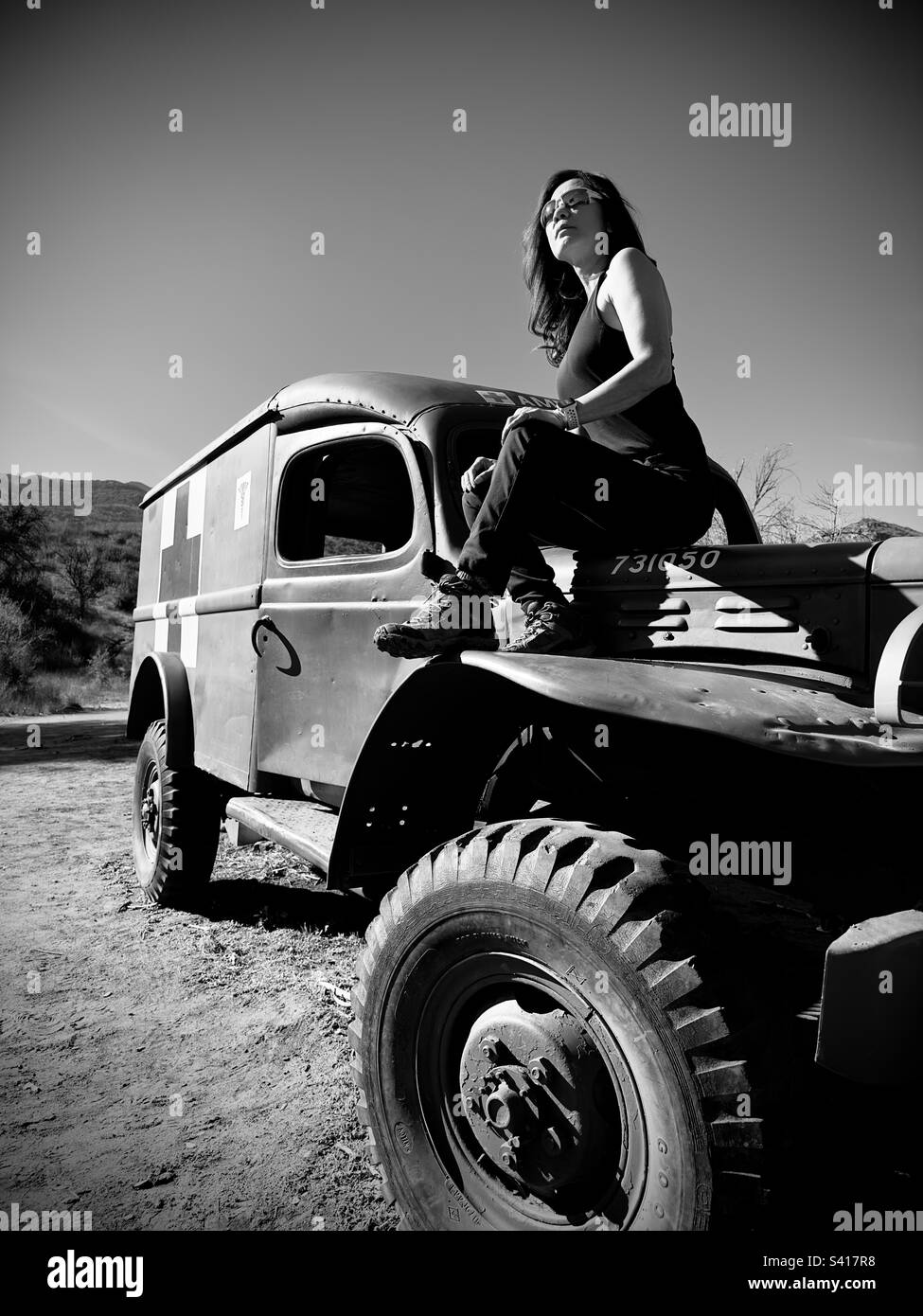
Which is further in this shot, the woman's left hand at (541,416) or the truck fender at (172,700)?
the truck fender at (172,700)

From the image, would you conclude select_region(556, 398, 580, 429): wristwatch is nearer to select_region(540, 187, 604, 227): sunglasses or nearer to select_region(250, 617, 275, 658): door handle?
select_region(540, 187, 604, 227): sunglasses

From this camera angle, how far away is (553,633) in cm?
210

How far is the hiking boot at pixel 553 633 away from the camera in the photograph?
6.82ft

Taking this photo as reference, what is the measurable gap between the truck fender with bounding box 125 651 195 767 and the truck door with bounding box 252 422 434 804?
1.10 metres

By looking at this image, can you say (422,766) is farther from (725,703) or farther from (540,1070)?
(725,703)

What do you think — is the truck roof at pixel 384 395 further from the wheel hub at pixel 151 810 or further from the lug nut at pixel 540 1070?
the wheel hub at pixel 151 810

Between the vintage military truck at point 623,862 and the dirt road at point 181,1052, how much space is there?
1.65ft

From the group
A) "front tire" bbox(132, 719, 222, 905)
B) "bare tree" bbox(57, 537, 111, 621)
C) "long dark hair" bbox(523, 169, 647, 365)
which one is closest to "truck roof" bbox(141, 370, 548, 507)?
"long dark hair" bbox(523, 169, 647, 365)

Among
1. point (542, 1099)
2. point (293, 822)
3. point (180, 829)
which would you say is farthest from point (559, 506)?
point (180, 829)

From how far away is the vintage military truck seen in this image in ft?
5.04

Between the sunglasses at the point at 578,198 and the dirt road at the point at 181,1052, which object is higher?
the sunglasses at the point at 578,198

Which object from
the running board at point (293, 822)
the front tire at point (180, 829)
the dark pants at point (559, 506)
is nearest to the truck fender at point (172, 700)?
the front tire at point (180, 829)

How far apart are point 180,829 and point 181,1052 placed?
1512 millimetres
